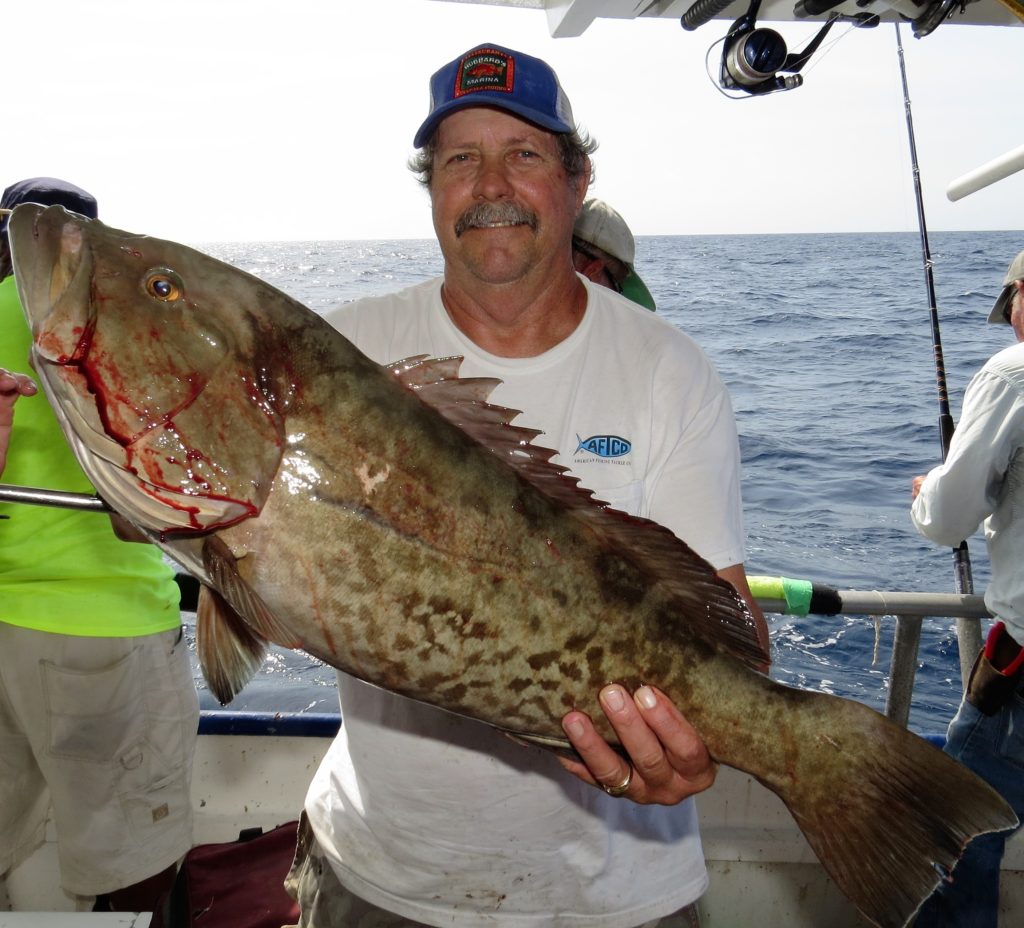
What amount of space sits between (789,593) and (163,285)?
2.70 meters

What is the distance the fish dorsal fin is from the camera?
6.25 ft

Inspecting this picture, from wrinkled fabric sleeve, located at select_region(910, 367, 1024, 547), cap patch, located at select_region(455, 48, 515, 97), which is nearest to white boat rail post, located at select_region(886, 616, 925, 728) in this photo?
wrinkled fabric sleeve, located at select_region(910, 367, 1024, 547)

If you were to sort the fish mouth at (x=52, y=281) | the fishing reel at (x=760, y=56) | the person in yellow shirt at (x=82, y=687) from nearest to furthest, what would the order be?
the fish mouth at (x=52, y=281)
the person in yellow shirt at (x=82, y=687)
the fishing reel at (x=760, y=56)

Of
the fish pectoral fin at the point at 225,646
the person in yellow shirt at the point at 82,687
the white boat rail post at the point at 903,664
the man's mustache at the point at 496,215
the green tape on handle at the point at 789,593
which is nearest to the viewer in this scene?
the fish pectoral fin at the point at 225,646

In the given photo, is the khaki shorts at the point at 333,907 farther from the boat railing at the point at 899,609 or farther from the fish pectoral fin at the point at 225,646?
the boat railing at the point at 899,609

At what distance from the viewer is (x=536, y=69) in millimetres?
2406

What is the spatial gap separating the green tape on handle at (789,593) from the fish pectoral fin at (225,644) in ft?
7.47

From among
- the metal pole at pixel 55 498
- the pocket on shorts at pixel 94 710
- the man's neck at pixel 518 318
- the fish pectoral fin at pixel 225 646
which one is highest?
the man's neck at pixel 518 318

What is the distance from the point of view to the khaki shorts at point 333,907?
232cm

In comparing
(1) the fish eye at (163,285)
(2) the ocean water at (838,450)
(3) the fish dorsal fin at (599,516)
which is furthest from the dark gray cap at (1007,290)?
(1) the fish eye at (163,285)

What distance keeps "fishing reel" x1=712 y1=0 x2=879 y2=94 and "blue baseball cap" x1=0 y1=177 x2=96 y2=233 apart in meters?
3.57

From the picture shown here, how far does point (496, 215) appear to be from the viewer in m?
2.31

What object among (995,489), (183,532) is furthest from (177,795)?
(995,489)

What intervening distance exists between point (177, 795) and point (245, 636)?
2.11 metres
